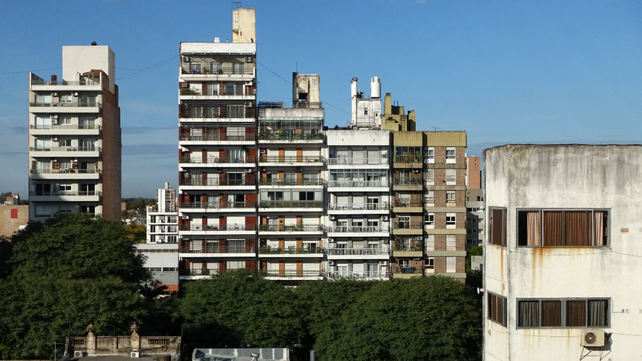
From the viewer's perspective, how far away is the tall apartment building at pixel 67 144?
65.1 m

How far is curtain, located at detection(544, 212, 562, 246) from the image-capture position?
64.9 ft

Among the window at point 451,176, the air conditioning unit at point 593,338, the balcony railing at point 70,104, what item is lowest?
the air conditioning unit at point 593,338

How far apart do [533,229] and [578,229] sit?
1.38 meters

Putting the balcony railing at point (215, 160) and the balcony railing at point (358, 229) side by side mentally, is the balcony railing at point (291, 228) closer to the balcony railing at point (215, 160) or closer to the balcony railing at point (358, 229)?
the balcony railing at point (358, 229)

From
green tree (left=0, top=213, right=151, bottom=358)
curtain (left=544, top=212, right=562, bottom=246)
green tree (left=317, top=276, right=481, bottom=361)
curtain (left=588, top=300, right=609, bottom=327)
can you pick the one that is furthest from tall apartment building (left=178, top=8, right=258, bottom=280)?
curtain (left=588, top=300, right=609, bottom=327)

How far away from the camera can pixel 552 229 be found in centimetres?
1980

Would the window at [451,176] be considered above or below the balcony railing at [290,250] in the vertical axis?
above

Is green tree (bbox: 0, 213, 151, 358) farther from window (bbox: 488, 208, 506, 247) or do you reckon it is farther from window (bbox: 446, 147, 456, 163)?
window (bbox: 446, 147, 456, 163)

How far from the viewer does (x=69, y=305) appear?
38.6m

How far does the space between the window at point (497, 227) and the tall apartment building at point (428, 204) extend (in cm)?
4179

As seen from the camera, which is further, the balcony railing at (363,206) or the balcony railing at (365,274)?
the balcony railing at (363,206)

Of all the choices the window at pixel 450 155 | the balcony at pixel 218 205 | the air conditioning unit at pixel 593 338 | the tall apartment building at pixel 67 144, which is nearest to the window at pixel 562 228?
the air conditioning unit at pixel 593 338

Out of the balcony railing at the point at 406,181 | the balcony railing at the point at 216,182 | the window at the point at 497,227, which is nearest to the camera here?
the window at the point at 497,227

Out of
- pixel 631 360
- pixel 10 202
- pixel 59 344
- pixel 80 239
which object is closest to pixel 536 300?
pixel 631 360
